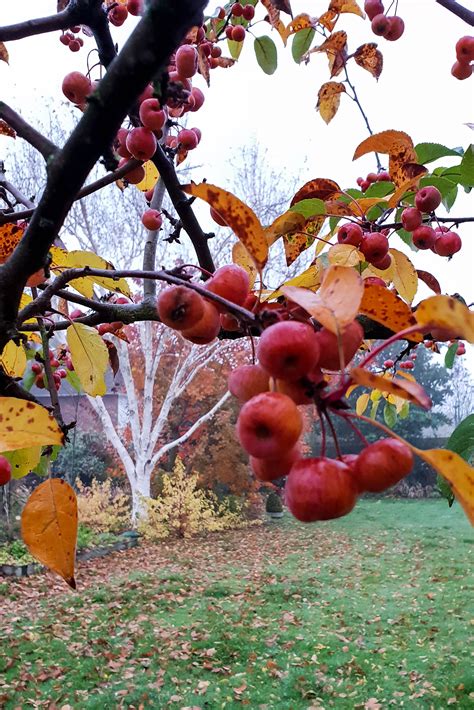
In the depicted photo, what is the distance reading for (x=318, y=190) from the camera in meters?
1.13

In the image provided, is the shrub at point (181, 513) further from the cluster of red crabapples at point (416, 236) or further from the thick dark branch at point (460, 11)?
the thick dark branch at point (460, 11)

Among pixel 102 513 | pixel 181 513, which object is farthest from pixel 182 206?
pixel 181 513

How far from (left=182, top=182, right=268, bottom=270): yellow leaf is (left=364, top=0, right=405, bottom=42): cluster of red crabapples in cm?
140

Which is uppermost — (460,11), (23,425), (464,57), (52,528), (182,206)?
(464,57)

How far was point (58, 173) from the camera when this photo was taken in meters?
0.48

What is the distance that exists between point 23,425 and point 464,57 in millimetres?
1556

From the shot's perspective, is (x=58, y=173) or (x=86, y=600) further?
(x=86, y=600)

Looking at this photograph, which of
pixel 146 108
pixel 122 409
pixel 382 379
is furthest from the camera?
pixel 122 409

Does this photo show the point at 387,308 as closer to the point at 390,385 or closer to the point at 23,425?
the point at 390,385

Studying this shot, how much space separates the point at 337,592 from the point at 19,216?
5957 mm

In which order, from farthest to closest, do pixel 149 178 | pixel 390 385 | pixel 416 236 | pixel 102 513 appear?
pixel 102 513
pixel 149 178
pixel 416 236
pixel 390 385

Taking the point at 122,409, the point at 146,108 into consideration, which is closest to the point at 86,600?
the point at 146,108

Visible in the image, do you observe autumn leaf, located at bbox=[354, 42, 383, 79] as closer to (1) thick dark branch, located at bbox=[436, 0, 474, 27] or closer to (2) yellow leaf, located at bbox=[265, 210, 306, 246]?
(1) thick dark branch, located at bbox=[436, 0, 474, 27]

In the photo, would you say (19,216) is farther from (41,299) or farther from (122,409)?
(122,409)
